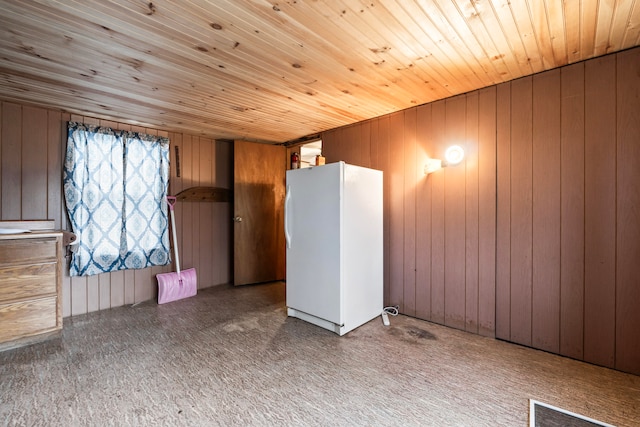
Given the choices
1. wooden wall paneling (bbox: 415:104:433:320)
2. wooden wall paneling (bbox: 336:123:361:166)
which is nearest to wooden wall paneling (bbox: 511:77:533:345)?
wooden wall paneling (bbox: 415:104:433:320)

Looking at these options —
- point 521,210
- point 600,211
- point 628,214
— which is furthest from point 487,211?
point 628,214

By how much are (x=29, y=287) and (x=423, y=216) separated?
3.53m

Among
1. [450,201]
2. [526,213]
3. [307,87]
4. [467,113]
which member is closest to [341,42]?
[307,87]

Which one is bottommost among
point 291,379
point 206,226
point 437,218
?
point 291,379

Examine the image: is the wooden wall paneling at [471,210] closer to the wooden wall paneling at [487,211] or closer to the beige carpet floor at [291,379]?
the wooden wall paneling at [487,211]

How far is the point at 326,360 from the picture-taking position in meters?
2.16

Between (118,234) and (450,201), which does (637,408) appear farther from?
(118,234)

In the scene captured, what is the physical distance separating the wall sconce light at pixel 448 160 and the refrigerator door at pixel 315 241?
0.91 meters

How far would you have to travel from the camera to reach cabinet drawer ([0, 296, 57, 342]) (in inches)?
89.5

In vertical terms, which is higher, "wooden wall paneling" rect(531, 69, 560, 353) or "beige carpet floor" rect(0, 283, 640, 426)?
"wooden wall paneling" rect(531, 69, 560, 353)

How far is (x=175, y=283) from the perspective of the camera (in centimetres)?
365

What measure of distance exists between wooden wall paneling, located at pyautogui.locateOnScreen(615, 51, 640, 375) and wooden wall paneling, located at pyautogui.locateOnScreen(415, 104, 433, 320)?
132cm

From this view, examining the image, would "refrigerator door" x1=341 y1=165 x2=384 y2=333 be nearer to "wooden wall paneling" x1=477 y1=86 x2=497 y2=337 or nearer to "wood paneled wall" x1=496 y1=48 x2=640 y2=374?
"wooden wall paneling" x1=477 y1=86 x2=497 y2=337

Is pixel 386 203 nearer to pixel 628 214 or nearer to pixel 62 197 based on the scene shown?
Result: pixel 628 214
